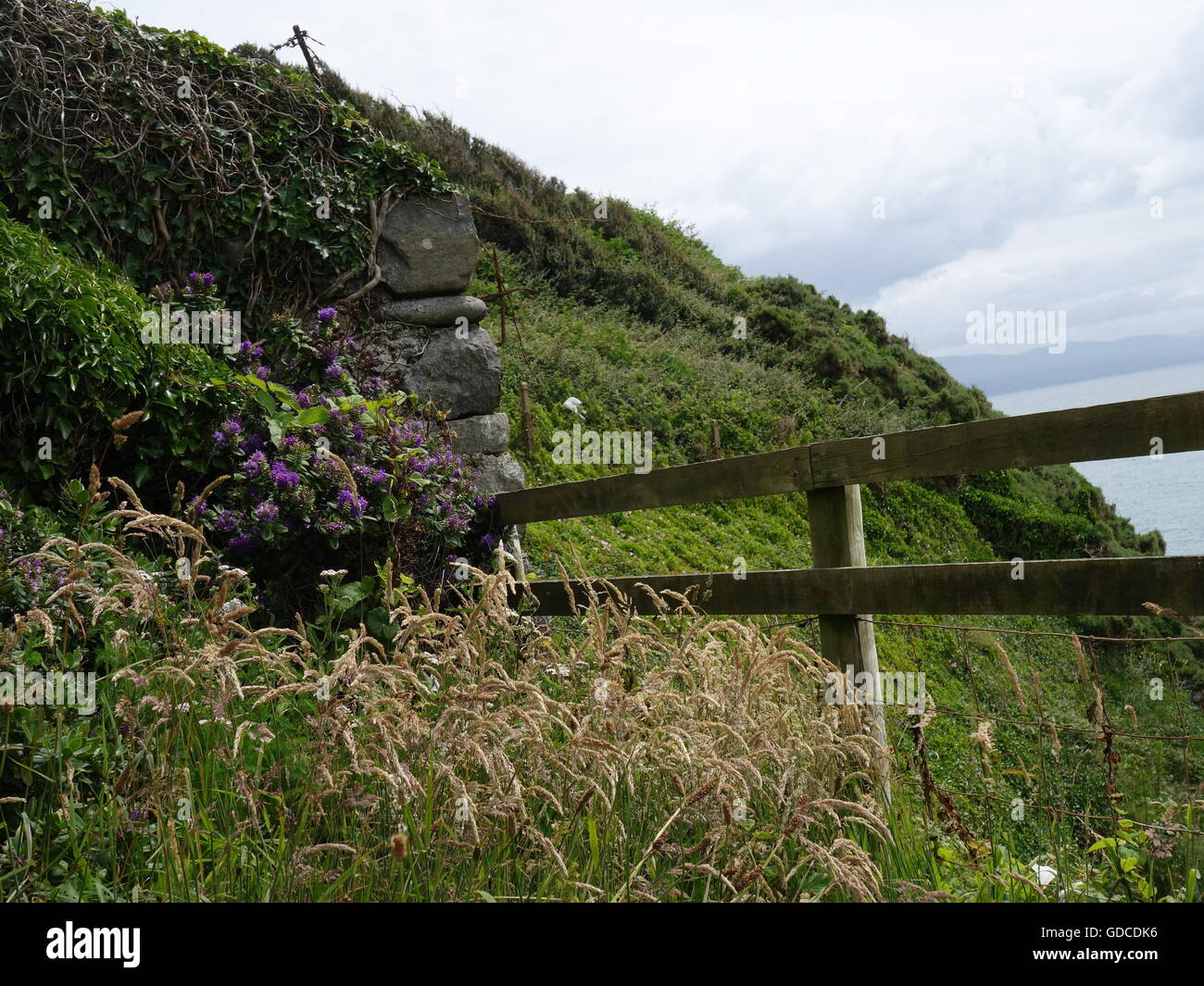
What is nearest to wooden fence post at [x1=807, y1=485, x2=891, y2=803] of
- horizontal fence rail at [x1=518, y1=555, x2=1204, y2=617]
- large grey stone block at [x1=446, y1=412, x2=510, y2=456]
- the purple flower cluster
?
horizontal fence rail at [x1=518, y1=555, x2=1204, y2=617]

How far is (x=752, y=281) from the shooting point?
21344mm

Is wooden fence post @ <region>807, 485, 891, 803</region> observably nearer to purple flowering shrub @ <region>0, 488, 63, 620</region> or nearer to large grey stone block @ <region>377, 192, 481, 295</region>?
purple flowering shrub @ <region>0, 488, 63, 620</region>

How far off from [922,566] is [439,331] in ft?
13.3

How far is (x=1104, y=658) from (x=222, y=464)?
39.1 feet

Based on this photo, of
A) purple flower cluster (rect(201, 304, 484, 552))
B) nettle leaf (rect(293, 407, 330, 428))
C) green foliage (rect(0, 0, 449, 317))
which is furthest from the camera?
green foliage (rect(0, 0, 449, 317))

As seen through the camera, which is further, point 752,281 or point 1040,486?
point 752,281

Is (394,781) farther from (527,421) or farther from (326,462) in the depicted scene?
(527,421)

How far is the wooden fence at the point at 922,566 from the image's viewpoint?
279 centimetres

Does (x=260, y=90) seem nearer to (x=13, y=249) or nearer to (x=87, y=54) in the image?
(x=87, y=54)

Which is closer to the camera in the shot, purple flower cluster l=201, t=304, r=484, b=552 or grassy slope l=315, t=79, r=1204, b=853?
purple flower cluster l=201, t=304, r=484, b=552

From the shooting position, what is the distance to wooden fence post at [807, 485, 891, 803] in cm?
354

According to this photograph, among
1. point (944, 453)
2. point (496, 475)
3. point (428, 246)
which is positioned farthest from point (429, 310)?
point (944, 453)

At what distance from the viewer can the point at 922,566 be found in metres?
3.14
